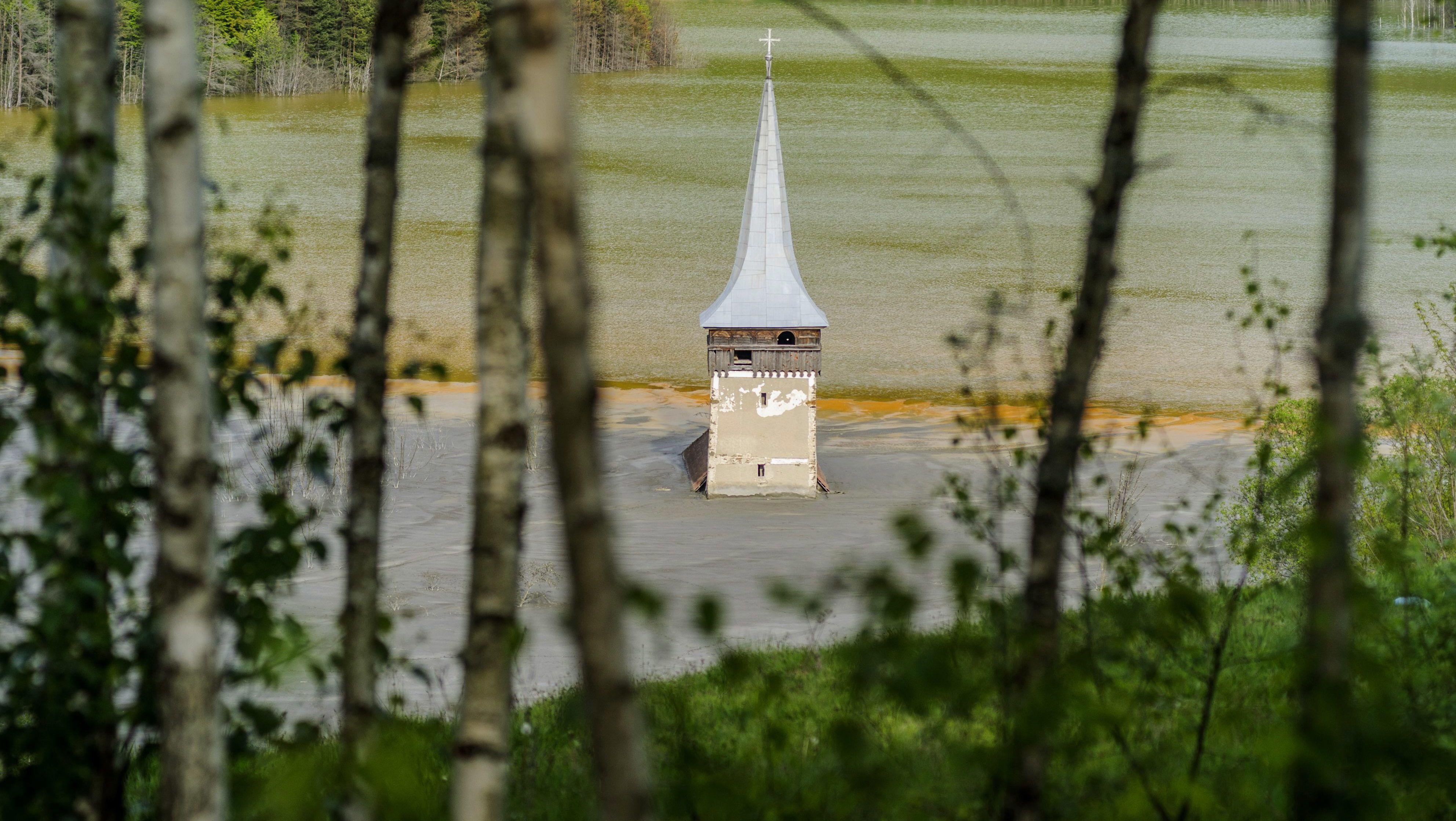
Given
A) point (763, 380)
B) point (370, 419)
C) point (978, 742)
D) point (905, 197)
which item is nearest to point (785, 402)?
point (763, 380)

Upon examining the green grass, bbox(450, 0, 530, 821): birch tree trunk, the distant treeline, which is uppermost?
the distant treeline

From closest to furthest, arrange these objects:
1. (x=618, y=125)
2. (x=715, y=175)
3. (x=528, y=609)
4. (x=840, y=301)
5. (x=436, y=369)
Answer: (x=436, y=369) < (x=528, y=609) < (x=840, y=301) < (x=715, y=175) < (x=618, y=125)

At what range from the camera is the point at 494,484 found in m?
2.81

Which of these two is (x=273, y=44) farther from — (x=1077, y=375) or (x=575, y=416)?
(x=575, y=416)

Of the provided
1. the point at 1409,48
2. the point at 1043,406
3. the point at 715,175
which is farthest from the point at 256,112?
the point at 1409,48

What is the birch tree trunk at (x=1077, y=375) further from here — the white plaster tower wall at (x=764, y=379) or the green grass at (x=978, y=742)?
the white plaster tower wall at (x=764, y=379)

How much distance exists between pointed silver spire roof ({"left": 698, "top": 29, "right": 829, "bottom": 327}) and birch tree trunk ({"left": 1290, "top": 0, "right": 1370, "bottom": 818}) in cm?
1747

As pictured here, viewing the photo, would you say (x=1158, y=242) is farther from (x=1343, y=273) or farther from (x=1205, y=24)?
(x=1205, y=24)

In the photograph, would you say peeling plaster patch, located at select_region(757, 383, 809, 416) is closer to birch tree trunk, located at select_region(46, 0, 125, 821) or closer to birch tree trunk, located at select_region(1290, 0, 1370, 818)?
birch tree trunk, located at select_region(1290, 0, 1370, 818)

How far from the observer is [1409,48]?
10969 cm

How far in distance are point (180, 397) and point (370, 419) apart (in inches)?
35.1

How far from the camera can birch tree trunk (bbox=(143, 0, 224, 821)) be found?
105 inches

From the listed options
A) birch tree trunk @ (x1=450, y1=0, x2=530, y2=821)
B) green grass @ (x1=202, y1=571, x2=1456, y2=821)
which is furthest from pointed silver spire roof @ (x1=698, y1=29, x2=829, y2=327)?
birch tree trunk @ (x1=450, y1=0, x2=530, y2=821)

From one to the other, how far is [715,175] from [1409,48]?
74212 mm
